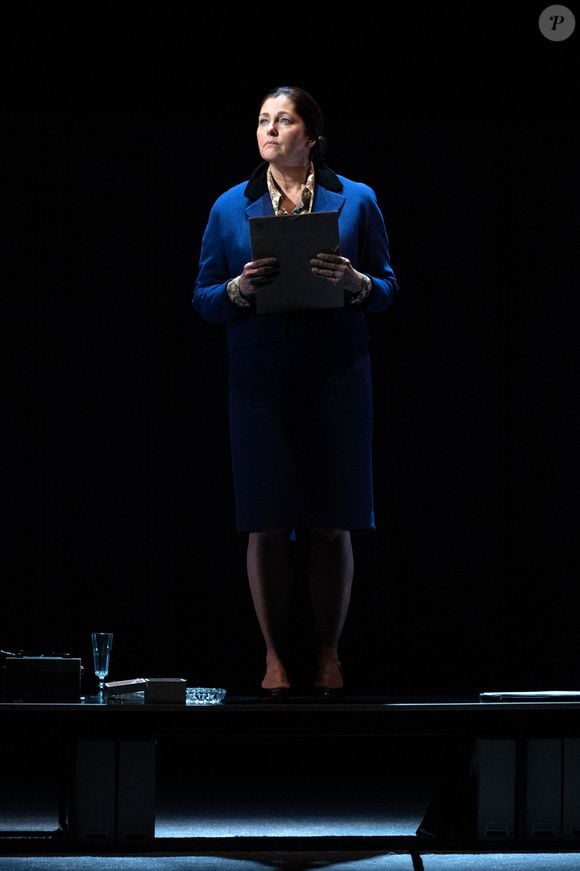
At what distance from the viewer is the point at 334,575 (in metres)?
3.02

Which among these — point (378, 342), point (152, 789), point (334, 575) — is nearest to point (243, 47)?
point (378, 342)

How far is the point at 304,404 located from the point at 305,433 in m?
0.07

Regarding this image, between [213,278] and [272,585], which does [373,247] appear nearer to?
[213,278]

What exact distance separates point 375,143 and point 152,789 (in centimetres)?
260

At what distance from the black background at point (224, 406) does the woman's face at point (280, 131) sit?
4.26 feet

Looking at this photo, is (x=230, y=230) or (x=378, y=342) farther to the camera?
(x=378, y=342)

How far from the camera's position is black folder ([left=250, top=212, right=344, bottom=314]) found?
277 cm

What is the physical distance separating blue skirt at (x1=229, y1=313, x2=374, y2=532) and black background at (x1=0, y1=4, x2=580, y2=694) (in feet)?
4.41

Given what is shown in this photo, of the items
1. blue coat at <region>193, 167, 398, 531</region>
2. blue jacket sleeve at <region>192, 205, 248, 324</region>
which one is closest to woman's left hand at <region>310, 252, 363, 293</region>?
blue coat at <region>193, 167, 398, 531</region>

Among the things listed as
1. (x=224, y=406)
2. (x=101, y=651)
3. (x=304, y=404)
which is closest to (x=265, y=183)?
(x=304, y=404)

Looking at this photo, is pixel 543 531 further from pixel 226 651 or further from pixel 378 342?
pixel 226 651

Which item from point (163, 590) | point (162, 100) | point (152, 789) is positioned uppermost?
point (162, 100)

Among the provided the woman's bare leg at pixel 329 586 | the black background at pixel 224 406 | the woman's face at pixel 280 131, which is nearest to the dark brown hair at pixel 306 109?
the woman's face at pixel 280 131

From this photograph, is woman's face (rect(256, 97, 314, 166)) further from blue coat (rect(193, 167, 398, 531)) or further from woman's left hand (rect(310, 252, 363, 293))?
woman's left hand (rect(310, 252, 363, 293))
